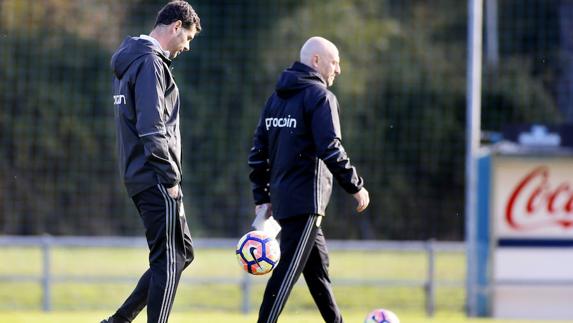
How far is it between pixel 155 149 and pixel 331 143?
1.07 meters

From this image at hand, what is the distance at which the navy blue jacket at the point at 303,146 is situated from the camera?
6469 millimetres

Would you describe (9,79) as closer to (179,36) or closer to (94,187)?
(94,187)

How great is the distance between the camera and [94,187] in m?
20.7

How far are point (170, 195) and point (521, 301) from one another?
6.64 metres

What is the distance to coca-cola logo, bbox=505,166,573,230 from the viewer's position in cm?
1195

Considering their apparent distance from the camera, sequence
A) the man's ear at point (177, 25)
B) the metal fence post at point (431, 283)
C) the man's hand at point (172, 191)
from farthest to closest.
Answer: the metal fence post at point (431, 283) < the man's ear at point (177, 25) < the man's hand at point (172, 191)

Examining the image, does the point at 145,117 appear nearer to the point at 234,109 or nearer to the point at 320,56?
the point at 320,56

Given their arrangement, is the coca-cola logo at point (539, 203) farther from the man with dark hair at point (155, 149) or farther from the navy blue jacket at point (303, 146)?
the man with dark hair at point (155, 149)

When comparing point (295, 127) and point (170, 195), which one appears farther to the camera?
point (295, 127)

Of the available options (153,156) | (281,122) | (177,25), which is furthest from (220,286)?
(153,156)

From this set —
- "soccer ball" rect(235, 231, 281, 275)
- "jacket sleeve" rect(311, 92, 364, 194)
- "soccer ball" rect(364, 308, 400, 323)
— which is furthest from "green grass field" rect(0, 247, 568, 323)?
"jacket sleeve" rect(311, 92, 364, 194)

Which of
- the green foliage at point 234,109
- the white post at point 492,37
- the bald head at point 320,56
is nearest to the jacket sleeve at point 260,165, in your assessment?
the bald head at point 320,56

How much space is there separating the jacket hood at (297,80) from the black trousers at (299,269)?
2.42ft

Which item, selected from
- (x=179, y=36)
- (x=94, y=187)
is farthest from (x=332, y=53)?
(x=94, y=187)
